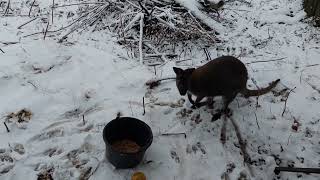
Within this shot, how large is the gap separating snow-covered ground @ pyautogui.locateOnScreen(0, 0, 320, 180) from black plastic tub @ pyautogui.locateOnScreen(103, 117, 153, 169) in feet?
0.44

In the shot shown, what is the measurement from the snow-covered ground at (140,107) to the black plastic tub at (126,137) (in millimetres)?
135

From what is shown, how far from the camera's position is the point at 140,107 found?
4316 mm

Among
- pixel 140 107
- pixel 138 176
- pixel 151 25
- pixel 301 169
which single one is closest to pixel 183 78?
pixel 140 107

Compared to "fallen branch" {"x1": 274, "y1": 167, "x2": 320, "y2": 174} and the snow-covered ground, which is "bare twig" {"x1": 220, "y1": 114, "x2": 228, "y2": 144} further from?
"fallen branch" {"x1": 274, "y1": 167, "x2": 320, "y2": 174}

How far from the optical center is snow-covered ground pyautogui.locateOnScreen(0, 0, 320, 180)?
369 cm

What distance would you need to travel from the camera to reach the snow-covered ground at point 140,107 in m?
3.69

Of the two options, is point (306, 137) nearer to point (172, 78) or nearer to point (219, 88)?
point (219, 88)

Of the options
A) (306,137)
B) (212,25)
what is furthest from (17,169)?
(212,25)

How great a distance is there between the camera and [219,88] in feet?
13.4

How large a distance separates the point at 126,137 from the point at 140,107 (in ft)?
1.82

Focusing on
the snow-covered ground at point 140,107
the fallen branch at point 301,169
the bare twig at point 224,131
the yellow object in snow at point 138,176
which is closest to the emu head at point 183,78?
the snow-covered ground at point 140,107

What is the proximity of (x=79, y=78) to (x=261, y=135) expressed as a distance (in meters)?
2.29

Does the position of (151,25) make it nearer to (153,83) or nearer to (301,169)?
(153,83)

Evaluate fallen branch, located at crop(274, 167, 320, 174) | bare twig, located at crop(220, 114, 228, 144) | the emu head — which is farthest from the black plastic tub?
fallen branch, located at crop(274, 167, 320, 174)
